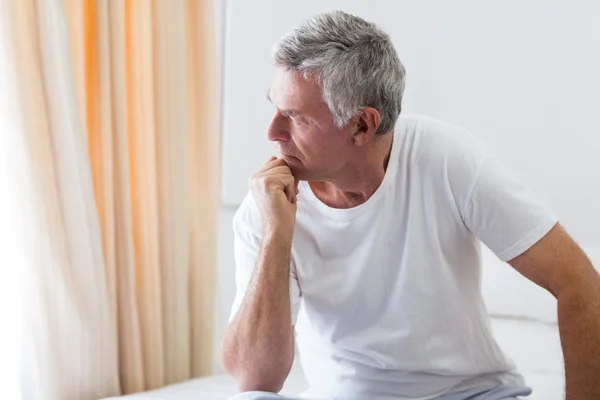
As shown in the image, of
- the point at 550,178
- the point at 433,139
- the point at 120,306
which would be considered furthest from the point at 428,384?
the point at 550,178

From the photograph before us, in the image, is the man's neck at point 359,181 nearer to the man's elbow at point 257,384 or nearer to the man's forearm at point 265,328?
the man's forearm at point 265,328

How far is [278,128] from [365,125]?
17cm

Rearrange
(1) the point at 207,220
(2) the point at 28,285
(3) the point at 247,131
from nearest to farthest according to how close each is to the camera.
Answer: (2) the point at 28,285 → (1) the point at 207,220 → (3) the point at 247,131

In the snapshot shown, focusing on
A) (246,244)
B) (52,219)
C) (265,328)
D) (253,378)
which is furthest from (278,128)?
(52,219)

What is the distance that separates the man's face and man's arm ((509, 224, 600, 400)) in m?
0.41

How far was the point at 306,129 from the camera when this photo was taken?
5.37ft

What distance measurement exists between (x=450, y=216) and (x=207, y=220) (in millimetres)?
1117

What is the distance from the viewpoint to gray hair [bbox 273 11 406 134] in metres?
1.57

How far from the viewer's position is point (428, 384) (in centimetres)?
171

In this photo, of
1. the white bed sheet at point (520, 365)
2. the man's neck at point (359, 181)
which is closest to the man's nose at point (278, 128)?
the man's neck at point (359, 181)

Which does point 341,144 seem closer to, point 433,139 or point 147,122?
point 433,139

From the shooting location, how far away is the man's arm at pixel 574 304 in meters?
1.54

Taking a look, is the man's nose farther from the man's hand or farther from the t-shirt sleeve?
the t-shirt sleeve

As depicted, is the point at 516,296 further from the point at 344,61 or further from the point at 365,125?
the point at 344,61
